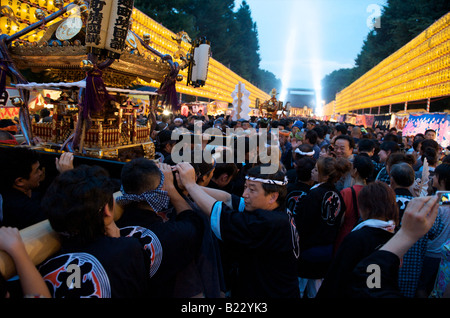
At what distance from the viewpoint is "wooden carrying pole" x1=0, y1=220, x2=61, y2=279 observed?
1082mm

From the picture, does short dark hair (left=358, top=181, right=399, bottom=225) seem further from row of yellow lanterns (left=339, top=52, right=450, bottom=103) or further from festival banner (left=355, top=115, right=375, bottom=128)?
festival banner (left=355, top=115, right=375, bottom=128)

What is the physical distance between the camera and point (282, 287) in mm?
1861

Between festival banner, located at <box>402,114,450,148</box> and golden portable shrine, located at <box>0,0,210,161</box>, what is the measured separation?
8.90 metres

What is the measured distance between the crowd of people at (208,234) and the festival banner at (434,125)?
8151mm

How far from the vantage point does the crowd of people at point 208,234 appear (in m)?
1.26

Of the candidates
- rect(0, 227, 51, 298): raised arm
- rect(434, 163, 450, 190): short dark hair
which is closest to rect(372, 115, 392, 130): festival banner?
rect(434, 163, 450, 190): short dark hair

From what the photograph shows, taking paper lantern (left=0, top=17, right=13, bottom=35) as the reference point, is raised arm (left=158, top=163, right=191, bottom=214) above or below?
below

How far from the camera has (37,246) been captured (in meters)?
1.23

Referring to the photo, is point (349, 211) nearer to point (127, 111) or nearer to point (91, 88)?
point (91, 88)

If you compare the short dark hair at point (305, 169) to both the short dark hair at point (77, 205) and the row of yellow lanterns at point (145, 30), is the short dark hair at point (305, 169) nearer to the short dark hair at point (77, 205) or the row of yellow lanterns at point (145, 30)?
the short dark hair at point (77, 205)

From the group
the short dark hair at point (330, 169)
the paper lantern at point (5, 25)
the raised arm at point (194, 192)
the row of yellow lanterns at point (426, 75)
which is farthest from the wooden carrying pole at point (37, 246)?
the row of yellow lanterns at point (426, 75)

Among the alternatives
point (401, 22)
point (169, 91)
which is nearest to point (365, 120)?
point (401, 22)
